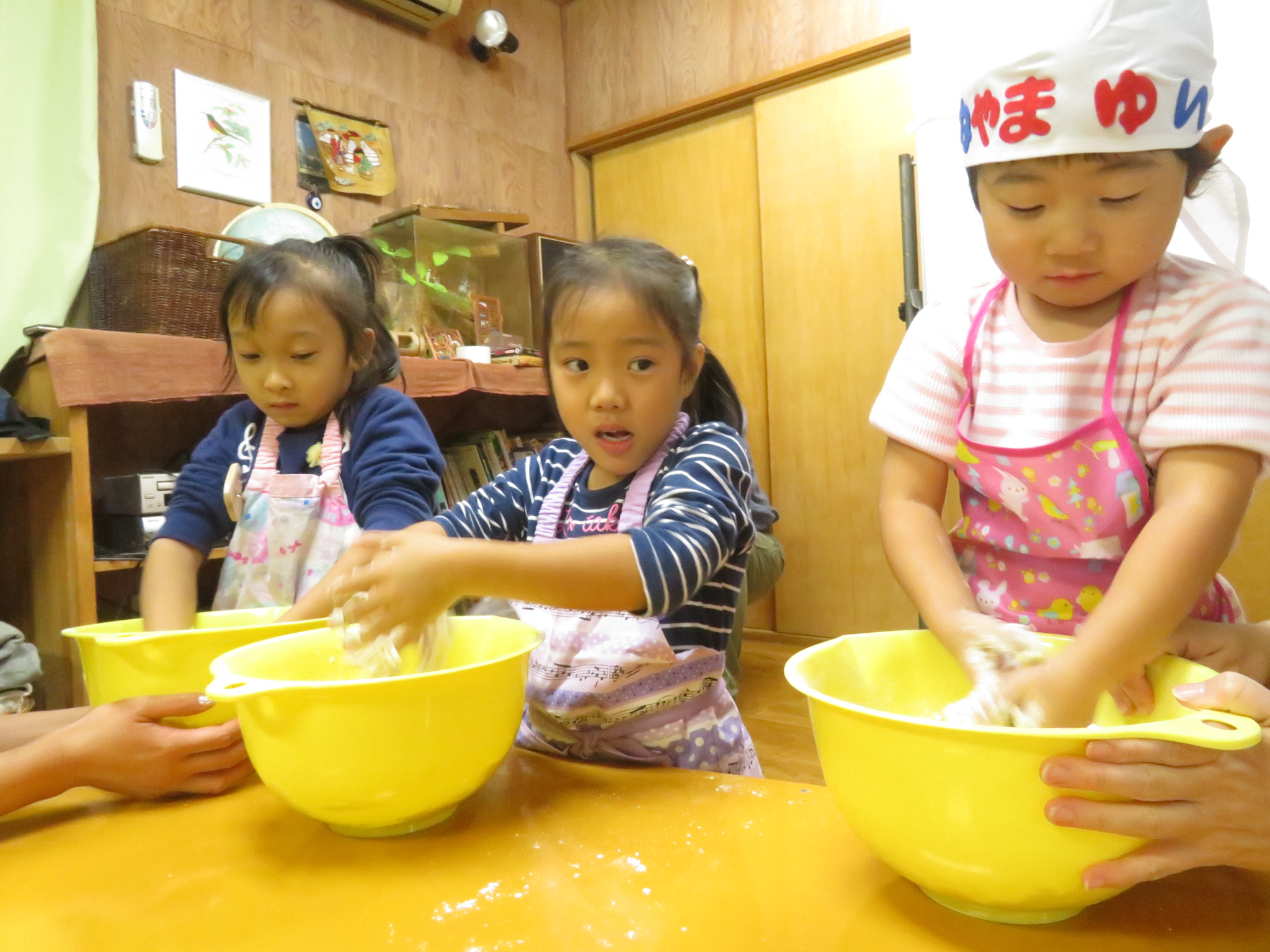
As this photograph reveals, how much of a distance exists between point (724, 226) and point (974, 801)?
122 inches

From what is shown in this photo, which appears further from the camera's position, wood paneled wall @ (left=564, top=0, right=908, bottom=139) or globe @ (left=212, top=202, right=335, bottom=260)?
wood paneled wall @ (left=564, top=0, right=908, bottom=139)

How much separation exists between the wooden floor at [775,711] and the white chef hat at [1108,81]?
4.16ft

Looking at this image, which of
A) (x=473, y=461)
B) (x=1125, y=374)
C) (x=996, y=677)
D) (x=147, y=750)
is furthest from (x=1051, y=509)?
(x=473, y=461)

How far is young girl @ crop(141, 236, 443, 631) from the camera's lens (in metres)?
1.14

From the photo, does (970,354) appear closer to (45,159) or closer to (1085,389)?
(1085,389)

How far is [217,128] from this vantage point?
2480 millimetres

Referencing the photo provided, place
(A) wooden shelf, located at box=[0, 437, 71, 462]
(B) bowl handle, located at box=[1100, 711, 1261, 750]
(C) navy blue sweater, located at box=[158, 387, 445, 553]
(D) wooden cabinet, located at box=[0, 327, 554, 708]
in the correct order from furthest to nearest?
(D) wooden cabinet, located at box=[0, 327, 554, 708]
(A) wooden shelf, located at box=[0, 437, 71, 462]
(C) navy blue sweater, located at box=[158, 387, 445, 553]
(B) bowl handle, located at box=[1100, 711, 1261, 750]

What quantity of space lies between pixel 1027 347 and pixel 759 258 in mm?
2591

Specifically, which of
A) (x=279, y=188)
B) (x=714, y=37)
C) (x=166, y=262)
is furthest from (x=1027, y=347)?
(x=714, y=37)

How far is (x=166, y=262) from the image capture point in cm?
190

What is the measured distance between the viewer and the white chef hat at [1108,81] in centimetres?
55

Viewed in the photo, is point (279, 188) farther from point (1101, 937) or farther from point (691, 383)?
point (1101, 937)

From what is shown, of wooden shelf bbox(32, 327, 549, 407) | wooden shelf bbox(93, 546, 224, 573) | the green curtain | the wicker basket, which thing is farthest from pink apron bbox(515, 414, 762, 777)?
the green curtain

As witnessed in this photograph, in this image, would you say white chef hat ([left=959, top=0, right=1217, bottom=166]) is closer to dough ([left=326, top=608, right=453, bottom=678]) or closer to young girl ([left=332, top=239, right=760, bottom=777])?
young girl ([left=332, top=239, right=760, bottom=777])
